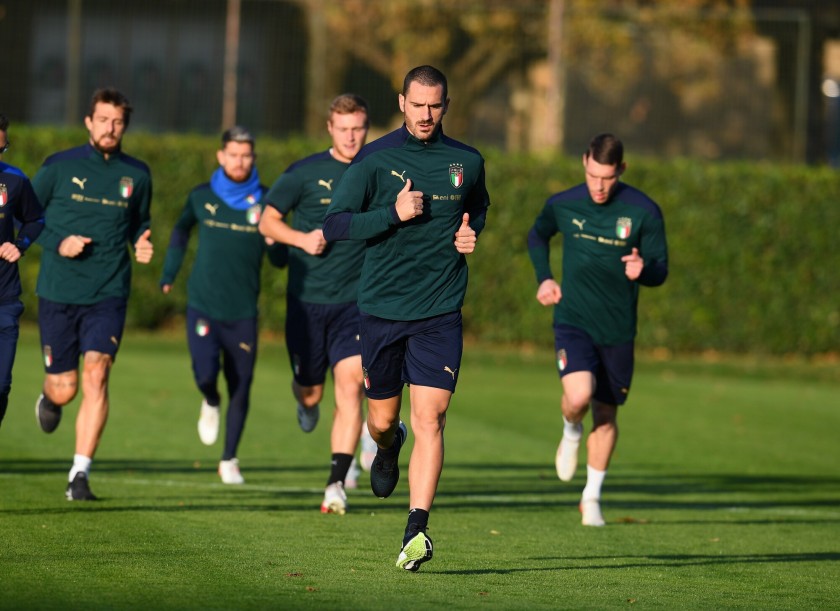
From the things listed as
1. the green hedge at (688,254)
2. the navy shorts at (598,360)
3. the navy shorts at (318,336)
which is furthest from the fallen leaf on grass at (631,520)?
the green hedge at (688,254)

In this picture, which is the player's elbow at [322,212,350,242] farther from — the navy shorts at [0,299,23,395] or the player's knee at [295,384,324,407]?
the player's knee at [295,384,324,407]

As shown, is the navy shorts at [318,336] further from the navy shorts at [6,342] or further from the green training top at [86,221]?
the navy shorts at [6,342]

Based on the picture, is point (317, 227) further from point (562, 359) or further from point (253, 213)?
point (562, 359)

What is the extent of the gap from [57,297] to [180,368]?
955 centimetres

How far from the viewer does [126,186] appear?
412 inches

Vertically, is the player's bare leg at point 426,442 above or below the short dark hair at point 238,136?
below

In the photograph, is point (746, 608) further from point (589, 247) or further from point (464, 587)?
point (589, 247)

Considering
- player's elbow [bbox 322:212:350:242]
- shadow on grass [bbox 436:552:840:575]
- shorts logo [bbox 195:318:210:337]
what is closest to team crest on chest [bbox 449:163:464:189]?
player's elbow [bbox 322:212:350:242]

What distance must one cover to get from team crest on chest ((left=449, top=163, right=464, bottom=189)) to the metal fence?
1771 cm

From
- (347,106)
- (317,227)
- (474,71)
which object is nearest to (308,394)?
(317,227)

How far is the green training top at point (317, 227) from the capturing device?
10.6 metres

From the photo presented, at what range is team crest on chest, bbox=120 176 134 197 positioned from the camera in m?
10.5

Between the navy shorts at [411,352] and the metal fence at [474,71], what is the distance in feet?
57.7

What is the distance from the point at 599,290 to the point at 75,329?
11.3 ft
